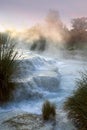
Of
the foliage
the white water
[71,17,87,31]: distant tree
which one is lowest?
the white water

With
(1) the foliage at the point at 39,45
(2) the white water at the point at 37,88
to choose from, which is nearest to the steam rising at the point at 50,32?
(1) the foliage at the point at 39,45

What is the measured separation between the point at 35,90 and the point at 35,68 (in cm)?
194

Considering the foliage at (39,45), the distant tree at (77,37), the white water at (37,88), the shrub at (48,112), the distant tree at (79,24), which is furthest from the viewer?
the distant tree at (79,24)

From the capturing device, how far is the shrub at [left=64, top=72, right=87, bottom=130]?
15.0 ft

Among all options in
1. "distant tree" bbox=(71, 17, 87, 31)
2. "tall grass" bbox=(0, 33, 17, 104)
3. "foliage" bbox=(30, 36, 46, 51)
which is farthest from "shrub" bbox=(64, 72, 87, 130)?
"distant tree" bbox=(71, 17, 87, 31)

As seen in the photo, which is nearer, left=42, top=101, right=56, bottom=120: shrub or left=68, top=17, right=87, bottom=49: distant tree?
left=42, top=101, right=56, bottom=120: shrub

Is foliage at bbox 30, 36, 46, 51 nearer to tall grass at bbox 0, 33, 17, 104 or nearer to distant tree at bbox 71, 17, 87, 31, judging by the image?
distant tree at bbox 71, 17, 87, 31

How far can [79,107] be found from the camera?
463 centimetres

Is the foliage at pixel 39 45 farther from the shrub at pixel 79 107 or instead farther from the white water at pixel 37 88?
the shrub at pixel 79 107

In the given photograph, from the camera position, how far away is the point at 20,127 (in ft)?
16.1

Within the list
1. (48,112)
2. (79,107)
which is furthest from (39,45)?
(79,107)

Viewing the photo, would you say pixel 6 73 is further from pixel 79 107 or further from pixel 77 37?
pixel 77 37

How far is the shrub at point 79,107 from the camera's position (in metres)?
4.56

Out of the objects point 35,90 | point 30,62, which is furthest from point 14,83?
point 30,62
